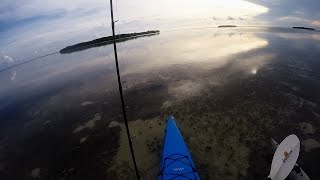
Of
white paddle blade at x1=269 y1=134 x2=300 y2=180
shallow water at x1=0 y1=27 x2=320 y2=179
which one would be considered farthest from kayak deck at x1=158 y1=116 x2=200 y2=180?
white paddle blade at x1=269 y1=134 x2=300 y2=180

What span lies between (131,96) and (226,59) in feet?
95.6

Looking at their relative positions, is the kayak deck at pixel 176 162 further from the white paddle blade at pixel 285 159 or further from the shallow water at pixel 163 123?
the white paddle blade at pixel 285 159

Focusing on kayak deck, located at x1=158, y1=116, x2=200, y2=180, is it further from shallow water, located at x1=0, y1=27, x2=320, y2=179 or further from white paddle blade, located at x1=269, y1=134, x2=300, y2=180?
white paddle blade, located at x1=269, y1=134, x2=300, y2=180

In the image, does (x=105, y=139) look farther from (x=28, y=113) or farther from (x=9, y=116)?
(x=9, y=116)

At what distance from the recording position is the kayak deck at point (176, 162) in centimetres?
1480

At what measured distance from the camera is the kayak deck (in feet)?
48.5

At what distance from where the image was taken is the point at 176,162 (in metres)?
15.8

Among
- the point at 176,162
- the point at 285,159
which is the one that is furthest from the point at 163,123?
the point at 285,159

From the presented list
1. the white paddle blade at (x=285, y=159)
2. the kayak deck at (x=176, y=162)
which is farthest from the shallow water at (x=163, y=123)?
the kayak deck at (x=176, y=162)

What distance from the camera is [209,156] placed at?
18578 millimetres

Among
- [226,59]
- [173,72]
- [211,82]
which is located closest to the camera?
[211,82]

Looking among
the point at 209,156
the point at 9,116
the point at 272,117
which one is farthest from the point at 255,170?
the point at 9,116

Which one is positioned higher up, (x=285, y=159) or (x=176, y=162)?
(x=285, y=159)

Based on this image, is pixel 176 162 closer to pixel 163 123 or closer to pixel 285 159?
pixel 285 159
